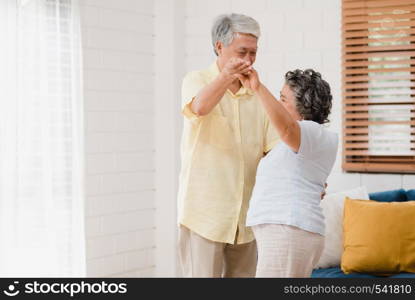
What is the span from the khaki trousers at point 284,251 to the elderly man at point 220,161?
0.32 metres

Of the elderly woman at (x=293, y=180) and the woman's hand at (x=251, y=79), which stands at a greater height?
the woman's hand at (x=251, y=79)

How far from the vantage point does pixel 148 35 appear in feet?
15.2

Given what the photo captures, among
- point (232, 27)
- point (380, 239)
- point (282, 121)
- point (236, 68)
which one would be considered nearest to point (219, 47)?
point (232, 27)

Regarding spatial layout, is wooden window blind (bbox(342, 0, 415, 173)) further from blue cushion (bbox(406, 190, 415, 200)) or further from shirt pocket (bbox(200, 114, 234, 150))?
shirt pocket (bbox(200, 114, 234, 150))

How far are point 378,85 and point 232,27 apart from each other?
1.71 meters

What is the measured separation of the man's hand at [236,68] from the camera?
99.8 inches

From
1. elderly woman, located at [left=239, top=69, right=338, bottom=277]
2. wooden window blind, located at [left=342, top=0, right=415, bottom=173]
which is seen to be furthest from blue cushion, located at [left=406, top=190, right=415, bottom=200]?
elderly woman, located at [left=239, top=69, right=338, bottom=277]

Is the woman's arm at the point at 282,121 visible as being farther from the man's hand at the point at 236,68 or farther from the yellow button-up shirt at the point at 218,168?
the yellow button-up shirt at the point at 218,168

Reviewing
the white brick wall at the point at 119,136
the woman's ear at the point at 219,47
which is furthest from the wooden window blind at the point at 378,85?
the woman's ear at the point at 219,47

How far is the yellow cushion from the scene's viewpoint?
3.57 meters

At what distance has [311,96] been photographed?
8.29 ft

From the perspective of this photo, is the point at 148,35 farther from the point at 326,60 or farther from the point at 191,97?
the point at 191,97

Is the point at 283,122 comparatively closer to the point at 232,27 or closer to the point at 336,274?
the point at 232,27

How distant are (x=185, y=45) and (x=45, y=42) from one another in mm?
1147
